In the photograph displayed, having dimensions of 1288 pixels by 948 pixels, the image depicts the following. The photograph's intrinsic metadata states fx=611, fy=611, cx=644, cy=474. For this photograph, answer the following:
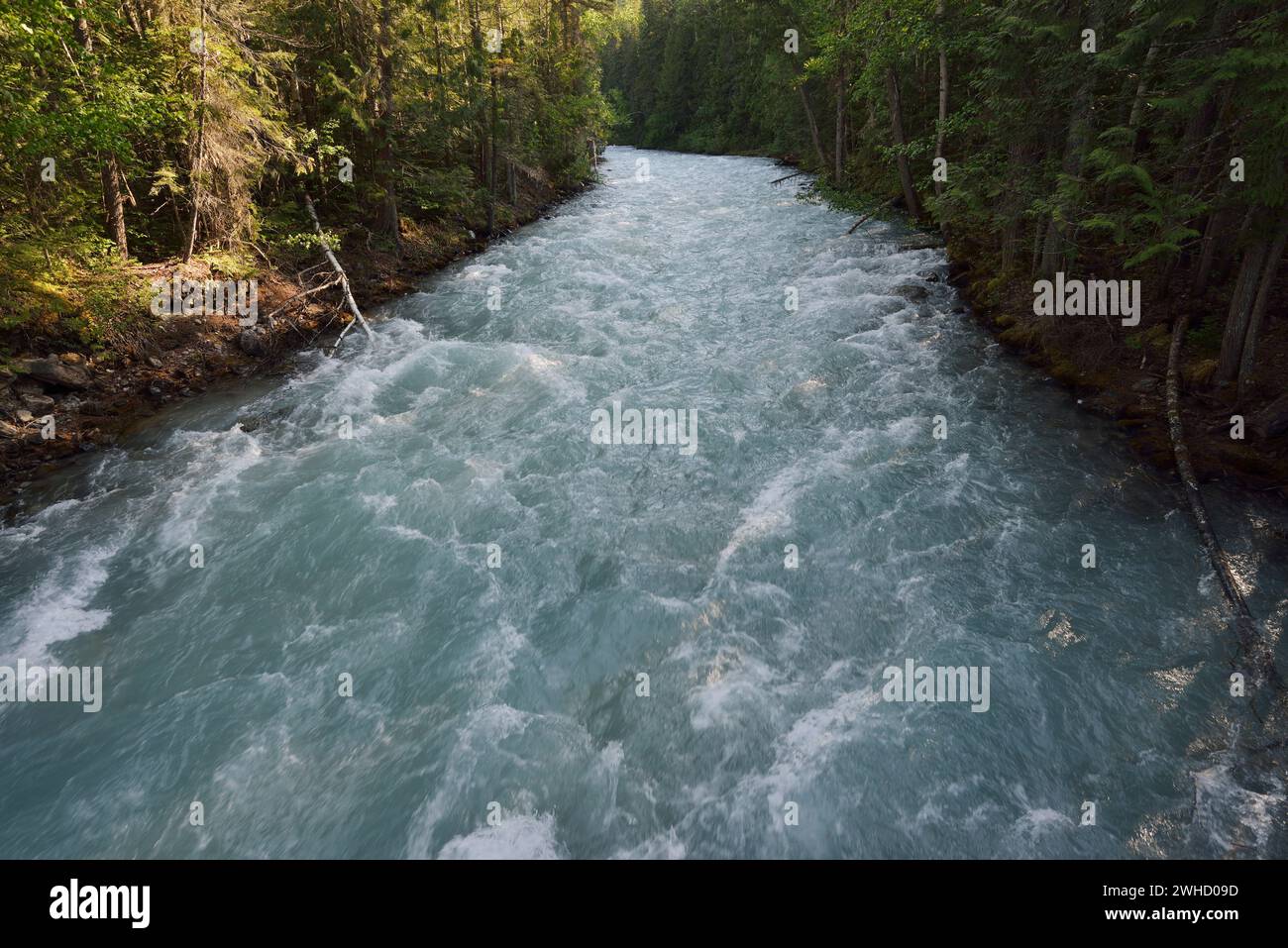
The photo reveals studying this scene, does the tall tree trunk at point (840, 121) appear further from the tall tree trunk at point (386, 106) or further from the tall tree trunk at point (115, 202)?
the tall tree trunk at point (115, 202)

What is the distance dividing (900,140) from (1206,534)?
53.6 ft

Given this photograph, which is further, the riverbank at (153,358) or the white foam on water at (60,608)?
the riverbank at (153,358)

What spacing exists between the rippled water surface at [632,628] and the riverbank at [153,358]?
78cm

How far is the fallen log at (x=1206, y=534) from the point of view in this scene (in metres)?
5.79

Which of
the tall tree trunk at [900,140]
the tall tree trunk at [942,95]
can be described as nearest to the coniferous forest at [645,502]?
the tall tree trunk at [942,95]

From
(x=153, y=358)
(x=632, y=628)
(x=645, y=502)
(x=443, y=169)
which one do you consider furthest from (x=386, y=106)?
(x=632, y=628)

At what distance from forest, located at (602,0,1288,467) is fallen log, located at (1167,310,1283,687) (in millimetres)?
318

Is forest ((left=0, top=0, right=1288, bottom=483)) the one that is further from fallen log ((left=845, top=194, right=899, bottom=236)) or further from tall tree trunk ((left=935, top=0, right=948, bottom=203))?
fallen log ((left=845, top=194, right=899, bottom=236))

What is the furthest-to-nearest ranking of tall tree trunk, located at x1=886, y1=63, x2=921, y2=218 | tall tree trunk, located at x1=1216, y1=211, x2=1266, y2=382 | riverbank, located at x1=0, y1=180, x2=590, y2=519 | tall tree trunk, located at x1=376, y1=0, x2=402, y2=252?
1. tall tree trunk, located at x1=886, y1=63, x2=921, y2=218
2. tall tree trunk, located at x1=376, y1=0, x2=402, y2=252
3. riverbank, located at x1=0, y1=180, x2=590, y2=519
4. tall tree trunk, located at x1=1216, y1=211, x2=1266, y2=382

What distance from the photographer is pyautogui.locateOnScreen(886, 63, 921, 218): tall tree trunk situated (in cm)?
1898

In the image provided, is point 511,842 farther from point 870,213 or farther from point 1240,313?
point 870,213

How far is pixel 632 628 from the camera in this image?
21.9ft

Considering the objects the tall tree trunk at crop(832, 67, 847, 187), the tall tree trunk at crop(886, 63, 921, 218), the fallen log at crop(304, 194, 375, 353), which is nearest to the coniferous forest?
the fallen log at crop(304, 194, 375, 353)

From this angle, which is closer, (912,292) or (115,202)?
(115,202)
